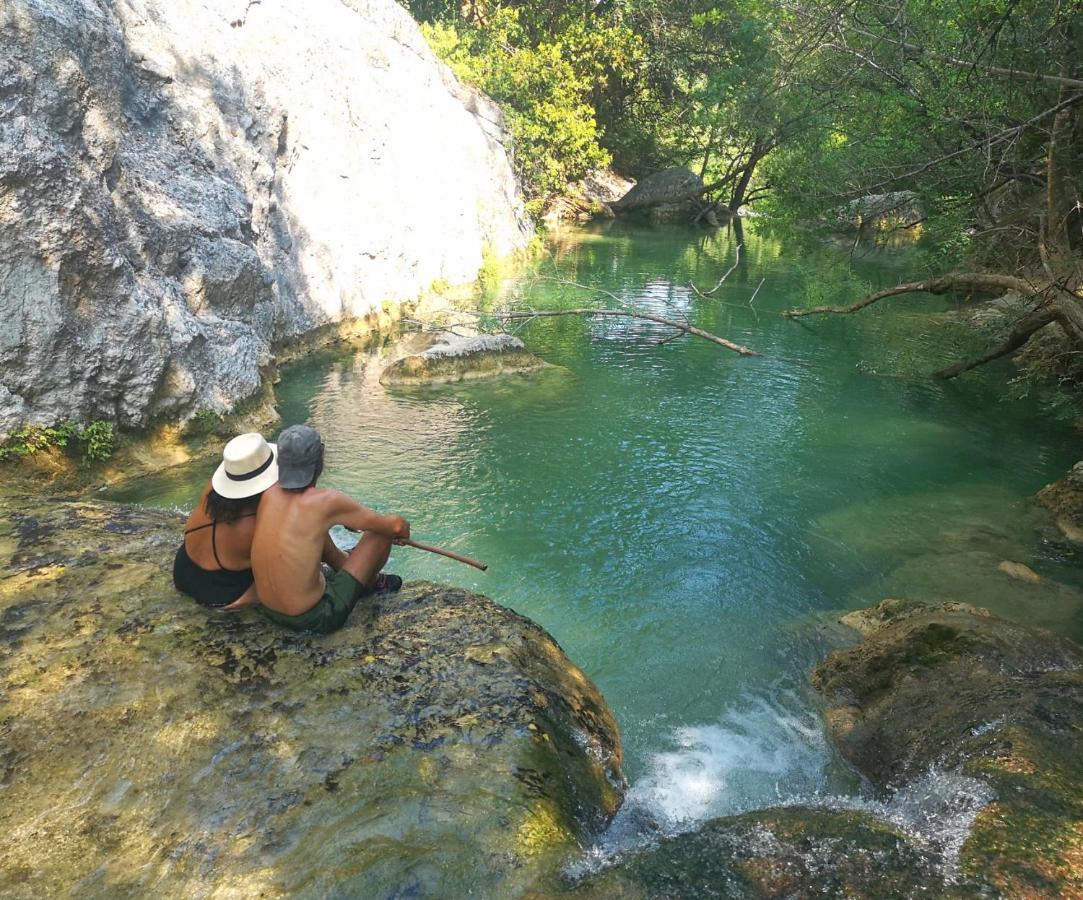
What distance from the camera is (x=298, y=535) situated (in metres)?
3.94

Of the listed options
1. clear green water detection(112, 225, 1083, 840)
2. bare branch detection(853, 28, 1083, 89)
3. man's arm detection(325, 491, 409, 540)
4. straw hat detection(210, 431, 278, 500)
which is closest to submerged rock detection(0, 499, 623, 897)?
man's arm detection(325, 491, 409, 540)

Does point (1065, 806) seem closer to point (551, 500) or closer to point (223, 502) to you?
point (223, 502)

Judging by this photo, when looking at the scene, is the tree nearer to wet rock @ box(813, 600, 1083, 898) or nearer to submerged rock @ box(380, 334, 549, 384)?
wet rock @ box(813, 600, 1083, 898)

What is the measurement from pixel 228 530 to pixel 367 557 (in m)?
0.80

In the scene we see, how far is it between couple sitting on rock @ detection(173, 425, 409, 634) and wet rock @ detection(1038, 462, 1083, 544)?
23.6ft

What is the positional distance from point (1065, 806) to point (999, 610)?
3.72 metres

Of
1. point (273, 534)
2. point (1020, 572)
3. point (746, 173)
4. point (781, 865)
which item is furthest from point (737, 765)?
point (746, 173)

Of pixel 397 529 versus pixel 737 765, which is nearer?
pixel 397 529

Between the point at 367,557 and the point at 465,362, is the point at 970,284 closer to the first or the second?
the point at 465,362

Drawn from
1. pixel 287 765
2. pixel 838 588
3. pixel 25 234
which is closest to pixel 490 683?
pixel 287 765

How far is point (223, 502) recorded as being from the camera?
4059 millimetres

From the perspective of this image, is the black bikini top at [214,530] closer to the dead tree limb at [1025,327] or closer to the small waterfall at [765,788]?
the small waterfall at [765,788]

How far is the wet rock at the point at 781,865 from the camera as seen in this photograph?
2773 millimetres

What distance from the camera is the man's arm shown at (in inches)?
A: 159
